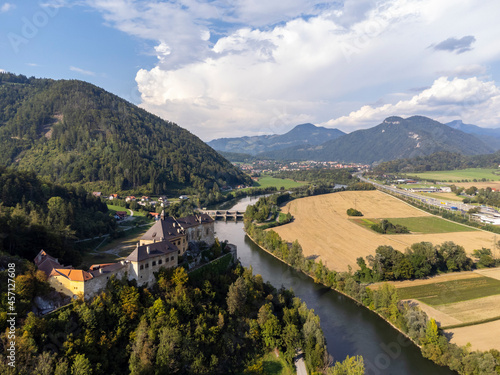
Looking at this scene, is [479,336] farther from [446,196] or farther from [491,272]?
[446,196]

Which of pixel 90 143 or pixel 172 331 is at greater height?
pixel 90 143

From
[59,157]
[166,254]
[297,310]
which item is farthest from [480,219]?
[59,157]

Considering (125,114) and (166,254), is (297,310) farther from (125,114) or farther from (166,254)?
(125,114)

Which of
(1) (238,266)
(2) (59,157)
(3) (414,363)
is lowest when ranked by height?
(3) (414,363)

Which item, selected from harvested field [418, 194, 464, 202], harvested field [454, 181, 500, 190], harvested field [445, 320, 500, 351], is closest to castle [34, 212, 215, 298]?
harvested field [445, 320, 500, 351]

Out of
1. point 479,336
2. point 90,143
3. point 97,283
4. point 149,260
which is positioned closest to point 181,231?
point 149,260

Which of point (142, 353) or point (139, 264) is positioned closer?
point (142, 353)

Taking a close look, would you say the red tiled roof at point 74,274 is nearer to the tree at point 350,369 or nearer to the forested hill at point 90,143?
the tree at point 350,369
